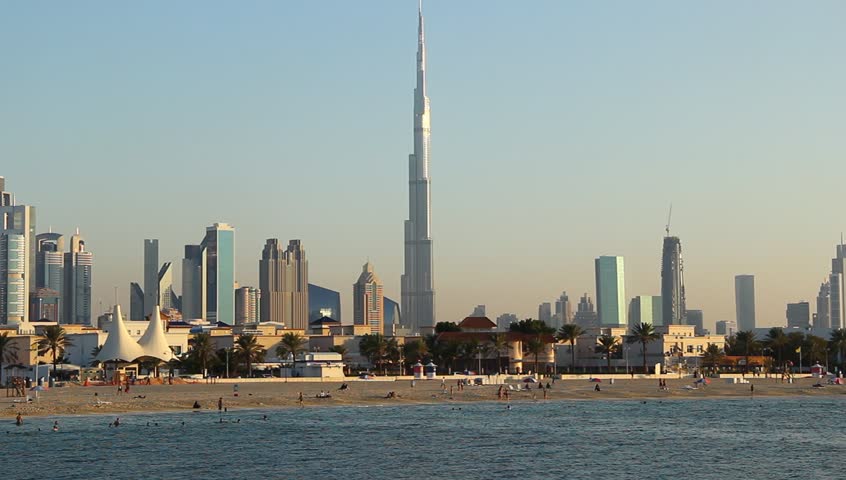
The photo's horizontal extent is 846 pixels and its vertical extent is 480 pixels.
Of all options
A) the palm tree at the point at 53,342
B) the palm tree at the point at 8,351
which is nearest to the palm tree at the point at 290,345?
the palm tree at the point at 53,342

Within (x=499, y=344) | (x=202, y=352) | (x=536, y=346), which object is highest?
(x=499, y=344)

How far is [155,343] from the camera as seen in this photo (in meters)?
156

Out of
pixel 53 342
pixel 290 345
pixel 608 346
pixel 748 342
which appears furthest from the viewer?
pixel 748 342

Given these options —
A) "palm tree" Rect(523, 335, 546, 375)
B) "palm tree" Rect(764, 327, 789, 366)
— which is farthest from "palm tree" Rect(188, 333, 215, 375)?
"palm tree" Rect(764, 327, 789, 366)

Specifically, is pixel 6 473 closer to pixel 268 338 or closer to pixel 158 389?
pixel 158 389

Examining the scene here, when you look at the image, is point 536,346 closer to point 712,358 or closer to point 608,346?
point 608,346

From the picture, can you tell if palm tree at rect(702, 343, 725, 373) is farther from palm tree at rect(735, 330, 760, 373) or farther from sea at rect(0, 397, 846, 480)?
sea at rect(0, 397, 846, 480)

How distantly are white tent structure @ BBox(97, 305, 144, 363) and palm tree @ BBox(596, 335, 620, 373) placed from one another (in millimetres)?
70019

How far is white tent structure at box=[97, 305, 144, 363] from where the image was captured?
147 meters

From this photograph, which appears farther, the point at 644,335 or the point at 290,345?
the point at 644,335

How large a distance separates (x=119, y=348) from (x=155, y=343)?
7688 millimetres

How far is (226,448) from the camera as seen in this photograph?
7256cm

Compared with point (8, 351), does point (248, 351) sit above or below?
below

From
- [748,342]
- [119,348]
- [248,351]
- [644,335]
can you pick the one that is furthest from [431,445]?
A: [748,342]
